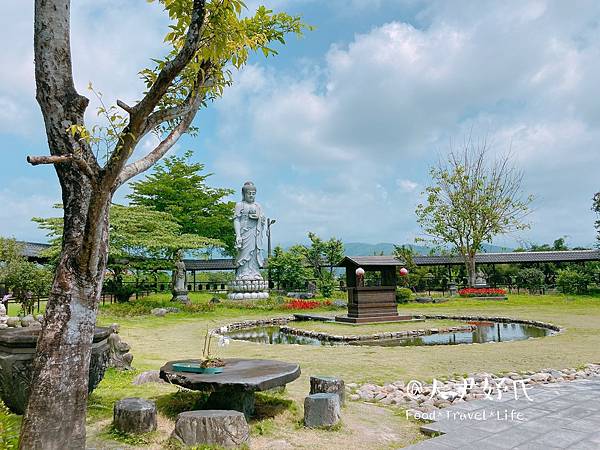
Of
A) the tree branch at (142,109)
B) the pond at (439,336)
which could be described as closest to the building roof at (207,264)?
the pond at (439,336)

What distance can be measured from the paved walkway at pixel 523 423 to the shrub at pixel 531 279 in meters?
27.1

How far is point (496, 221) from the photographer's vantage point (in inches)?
1254

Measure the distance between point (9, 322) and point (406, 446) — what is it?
7071mm

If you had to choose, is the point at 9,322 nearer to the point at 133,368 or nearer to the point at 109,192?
the point at 133,368

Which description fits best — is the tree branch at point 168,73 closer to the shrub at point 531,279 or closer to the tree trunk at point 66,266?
the tree trunk at point 66,266

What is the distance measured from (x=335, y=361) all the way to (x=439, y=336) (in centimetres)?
542

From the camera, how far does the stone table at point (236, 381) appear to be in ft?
14.4

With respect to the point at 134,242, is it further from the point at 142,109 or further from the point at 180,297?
the point at 142,109

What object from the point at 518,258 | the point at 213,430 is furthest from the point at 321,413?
the point at 518,258

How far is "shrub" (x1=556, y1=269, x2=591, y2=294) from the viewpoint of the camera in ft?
87.7

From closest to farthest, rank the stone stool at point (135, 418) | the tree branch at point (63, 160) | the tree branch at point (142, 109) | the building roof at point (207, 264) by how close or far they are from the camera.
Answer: the tree branch at point (63, 160)
the tree branch at point (142, 109)
the stone stool at point (135, 418)
the building roof at point (207, 264)

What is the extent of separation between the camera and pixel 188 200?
1178 inches

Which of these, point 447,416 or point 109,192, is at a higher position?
point 109,192

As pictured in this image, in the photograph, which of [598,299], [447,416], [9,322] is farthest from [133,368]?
[598,299]
